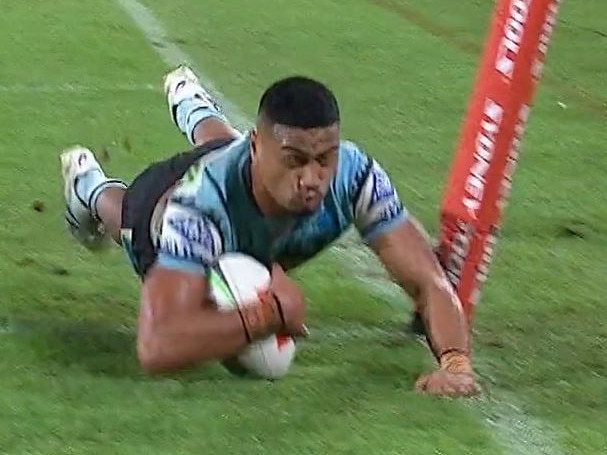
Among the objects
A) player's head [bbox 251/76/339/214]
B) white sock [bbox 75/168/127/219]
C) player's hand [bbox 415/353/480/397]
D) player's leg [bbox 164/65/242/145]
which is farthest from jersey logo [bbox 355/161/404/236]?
white sock [bbox 75/168/127/219]

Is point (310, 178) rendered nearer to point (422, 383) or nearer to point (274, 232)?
point (274, 232)

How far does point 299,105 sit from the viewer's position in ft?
13.3

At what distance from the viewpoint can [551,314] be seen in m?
5.06

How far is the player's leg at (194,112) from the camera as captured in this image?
17.9 feet

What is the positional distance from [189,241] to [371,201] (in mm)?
549

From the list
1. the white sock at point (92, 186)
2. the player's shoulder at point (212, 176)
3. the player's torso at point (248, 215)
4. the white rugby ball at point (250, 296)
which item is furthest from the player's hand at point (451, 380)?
the white sock at point (92, 186)

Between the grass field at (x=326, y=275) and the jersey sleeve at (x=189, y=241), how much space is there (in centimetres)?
33

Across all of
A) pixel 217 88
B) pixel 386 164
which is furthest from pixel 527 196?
pixel 217 88

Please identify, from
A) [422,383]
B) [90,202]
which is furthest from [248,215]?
[90,202]

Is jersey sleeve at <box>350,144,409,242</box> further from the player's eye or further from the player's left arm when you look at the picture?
the player's eye

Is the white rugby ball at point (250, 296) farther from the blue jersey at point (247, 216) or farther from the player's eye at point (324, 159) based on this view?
the player's eye at point (324, 159)

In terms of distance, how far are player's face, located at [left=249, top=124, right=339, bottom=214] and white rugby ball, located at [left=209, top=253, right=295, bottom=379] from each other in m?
0.20

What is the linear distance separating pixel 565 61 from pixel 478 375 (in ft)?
17.3

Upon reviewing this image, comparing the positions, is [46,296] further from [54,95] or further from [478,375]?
[54,95]
